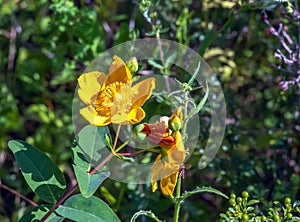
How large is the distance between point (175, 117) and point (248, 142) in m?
0.91

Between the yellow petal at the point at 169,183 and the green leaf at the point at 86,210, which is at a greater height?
the yellow petal at the point at 169,183

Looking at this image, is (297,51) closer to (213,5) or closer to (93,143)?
(213,5)

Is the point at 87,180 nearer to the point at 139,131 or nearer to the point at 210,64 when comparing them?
the point at 139,131

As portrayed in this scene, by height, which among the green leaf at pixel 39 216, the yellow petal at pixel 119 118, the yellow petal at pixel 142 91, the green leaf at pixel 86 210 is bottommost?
the green leaf at pixel 39 216

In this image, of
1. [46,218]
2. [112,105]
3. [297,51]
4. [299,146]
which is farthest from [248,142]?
[46,218]

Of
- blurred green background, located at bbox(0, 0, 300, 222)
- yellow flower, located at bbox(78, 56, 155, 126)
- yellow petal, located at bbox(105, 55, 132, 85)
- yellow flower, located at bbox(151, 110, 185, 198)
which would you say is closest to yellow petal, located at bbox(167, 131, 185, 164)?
yellow flower, located at bbox(151, 110, 185, 198)

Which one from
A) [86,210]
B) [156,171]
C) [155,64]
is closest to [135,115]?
[156,171]

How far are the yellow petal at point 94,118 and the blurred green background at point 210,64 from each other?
0.36 meters

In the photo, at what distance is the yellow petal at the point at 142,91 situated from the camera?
1396 mm

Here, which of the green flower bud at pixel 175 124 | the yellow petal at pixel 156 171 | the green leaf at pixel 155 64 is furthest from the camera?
the green leaf at pixel 155 64

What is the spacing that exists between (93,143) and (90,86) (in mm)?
145

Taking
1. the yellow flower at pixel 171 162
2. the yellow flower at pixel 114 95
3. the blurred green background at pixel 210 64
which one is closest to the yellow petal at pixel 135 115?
the yellow flower at pixel 114 95

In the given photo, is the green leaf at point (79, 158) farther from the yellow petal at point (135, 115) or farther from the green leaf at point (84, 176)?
the yellow petal at point (135, 115)

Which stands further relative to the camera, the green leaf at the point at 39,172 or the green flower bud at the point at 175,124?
the green leaf at the point at 39,172
